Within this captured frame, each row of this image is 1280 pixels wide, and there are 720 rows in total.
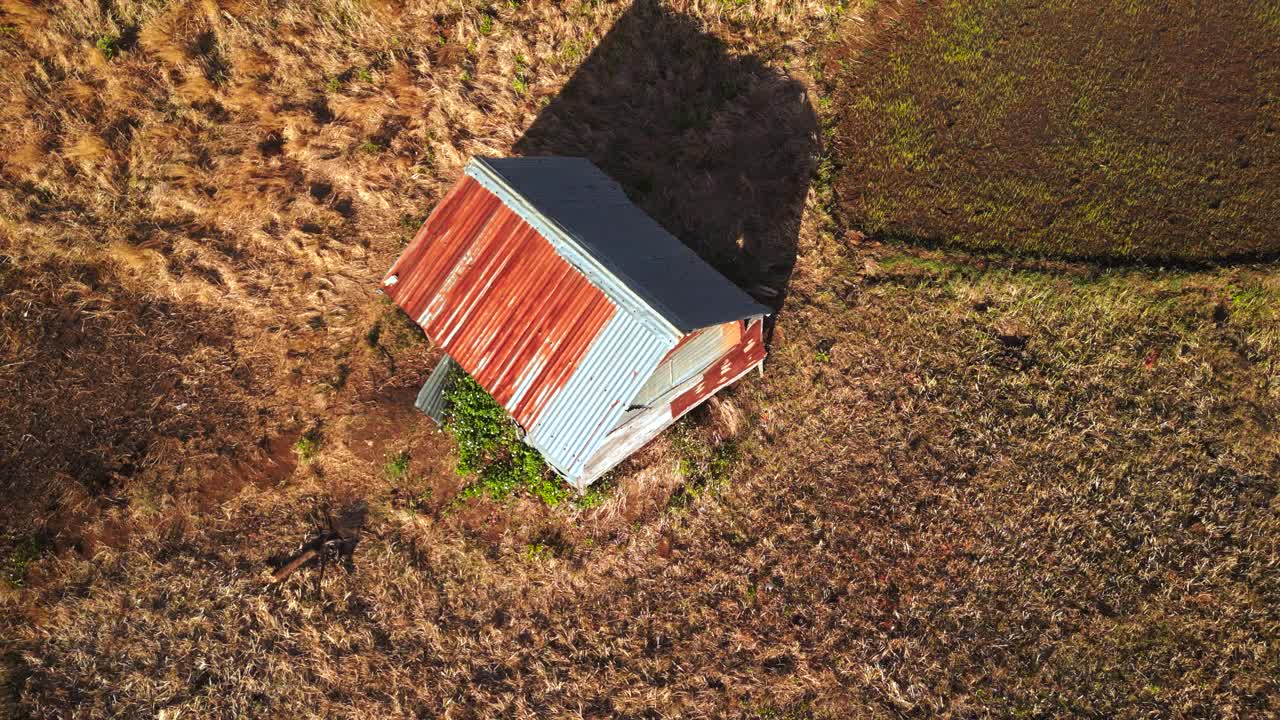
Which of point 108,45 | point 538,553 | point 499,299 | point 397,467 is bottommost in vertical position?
point 397,467

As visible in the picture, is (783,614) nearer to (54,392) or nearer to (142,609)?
(142,609)

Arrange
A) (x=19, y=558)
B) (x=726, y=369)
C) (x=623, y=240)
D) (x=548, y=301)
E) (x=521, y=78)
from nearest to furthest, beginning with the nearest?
(x=548, y=301) → (x=623, y=240) → (x=726, y=369) → (x=19, y=558) → (x=521, y=78)

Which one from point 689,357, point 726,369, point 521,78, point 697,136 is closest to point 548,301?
point 689,357

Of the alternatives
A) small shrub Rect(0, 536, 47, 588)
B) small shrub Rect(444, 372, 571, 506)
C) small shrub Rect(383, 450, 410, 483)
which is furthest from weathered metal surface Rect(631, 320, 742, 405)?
small shrub Rect(0, 536, 47, 588)

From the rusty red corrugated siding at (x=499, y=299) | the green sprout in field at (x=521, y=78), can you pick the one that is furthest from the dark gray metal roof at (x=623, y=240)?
the green sprout in field at (x=521, y=78)

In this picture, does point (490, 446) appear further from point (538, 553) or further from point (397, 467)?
point (397, 467)

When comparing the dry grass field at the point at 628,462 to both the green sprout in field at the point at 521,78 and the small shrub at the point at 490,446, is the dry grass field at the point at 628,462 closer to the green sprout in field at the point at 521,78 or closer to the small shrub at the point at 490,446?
the green sprout in field at the point at 521,78
